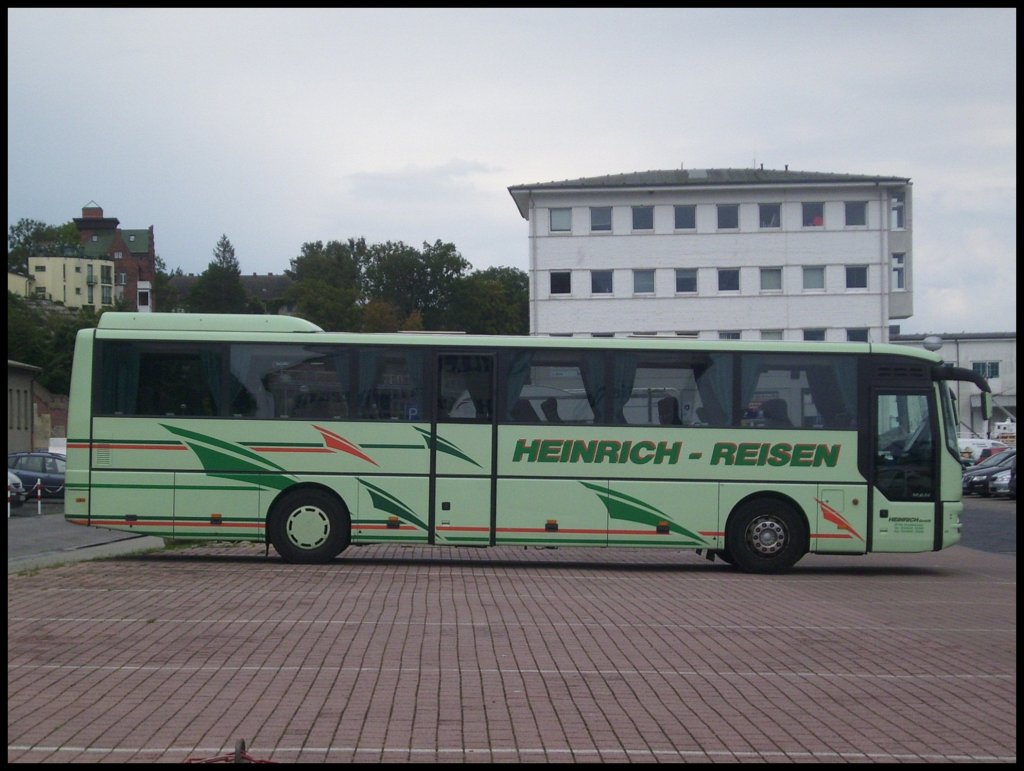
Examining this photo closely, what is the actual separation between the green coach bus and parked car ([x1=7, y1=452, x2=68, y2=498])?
23.9 meters

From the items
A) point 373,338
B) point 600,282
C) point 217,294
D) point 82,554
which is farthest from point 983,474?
point 217,294

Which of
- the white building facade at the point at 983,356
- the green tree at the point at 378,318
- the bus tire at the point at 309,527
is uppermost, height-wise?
the green tree at the point at 378,318

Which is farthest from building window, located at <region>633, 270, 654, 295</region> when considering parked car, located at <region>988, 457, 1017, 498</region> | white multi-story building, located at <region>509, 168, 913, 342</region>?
parked car, located at <region>988, 457, 1017, 498</region>

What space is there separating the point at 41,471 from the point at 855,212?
5029 cm

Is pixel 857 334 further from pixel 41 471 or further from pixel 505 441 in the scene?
pixel 505 441

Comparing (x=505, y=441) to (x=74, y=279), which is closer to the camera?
(x=505, y=441)

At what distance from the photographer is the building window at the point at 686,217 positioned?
75.1 metres

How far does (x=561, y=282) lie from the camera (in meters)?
75.4

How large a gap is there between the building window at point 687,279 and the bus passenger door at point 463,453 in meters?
57.9

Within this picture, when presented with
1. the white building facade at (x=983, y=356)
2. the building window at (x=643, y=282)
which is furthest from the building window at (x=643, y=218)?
the white building facade at (x=983, y=356)

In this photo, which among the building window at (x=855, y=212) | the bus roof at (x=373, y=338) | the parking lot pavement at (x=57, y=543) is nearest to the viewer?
the bus roof at (x=373, y=338)

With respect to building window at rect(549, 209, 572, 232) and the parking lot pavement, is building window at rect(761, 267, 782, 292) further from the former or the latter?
the parking lot pavement

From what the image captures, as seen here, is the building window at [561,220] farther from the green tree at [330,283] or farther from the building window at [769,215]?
the green tree at [330,283]

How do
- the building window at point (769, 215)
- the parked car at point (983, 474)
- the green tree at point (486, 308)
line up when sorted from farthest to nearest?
the green tree at point (486, 308), the building window at point (769, 215), the parked car at point (983, 474)
